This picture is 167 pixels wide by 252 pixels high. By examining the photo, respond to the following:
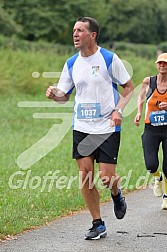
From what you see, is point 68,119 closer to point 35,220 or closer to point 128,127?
point 128,127

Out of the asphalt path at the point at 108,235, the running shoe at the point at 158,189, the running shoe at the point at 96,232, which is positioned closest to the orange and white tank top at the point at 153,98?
the running shoe at the point at 158,189

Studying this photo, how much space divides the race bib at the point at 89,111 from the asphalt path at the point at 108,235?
4.33 feet

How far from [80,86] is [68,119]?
13863 millimetres

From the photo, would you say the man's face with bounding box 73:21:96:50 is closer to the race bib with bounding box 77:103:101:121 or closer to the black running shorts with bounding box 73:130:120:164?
the race bib with bounding box 77:103:101:121

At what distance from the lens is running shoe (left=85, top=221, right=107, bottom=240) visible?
7957mm

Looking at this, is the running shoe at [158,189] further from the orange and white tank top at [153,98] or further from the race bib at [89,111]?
the race bib at [89,111]

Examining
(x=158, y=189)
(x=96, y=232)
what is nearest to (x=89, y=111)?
(x=96, y=232)

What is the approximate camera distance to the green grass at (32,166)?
9602mm

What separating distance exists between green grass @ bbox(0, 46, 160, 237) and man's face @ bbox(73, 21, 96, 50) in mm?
2188

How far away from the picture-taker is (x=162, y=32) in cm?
7169

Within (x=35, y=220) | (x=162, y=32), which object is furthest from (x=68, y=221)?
(x=162, y=32)

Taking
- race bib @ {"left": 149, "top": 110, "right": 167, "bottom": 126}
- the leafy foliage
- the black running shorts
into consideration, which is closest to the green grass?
the black running shorts

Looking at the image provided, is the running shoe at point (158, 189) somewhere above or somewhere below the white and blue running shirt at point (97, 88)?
below

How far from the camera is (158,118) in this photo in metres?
9.48
